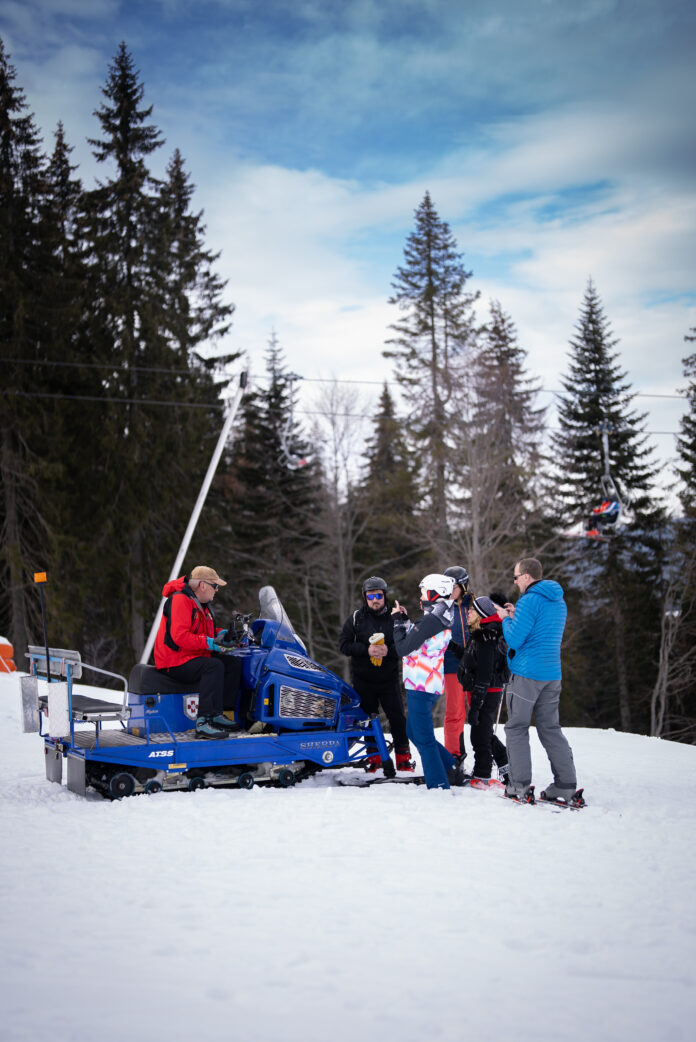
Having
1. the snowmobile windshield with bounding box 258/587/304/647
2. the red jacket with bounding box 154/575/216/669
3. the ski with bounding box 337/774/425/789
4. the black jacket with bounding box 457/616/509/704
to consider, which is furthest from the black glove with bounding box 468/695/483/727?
the red jacket with bounding box 154/575/216/669

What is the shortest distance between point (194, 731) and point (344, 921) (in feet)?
11.8

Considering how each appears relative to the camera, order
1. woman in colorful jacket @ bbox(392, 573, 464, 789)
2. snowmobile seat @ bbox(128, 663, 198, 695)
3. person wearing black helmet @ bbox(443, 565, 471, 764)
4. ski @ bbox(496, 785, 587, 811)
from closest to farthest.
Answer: ski @ bbox(496, 785, 587, 811) → woman in colorful jacket @ bbox(392, 573, 464, 789) → snowmobile seat @ bbox(128, 663, 198, 695) → person wearing black helmet @ bbox(443, 565, 471, 764)

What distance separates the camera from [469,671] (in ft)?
23.6

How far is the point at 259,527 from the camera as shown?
1227 inches

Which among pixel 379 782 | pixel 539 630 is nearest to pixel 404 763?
pixel 379 782

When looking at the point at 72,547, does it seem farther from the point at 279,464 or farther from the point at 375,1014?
the point at 375,1014

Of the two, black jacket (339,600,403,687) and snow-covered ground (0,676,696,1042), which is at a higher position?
black jacket (339,600,403,687)

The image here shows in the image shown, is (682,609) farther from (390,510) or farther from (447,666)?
(447,666)

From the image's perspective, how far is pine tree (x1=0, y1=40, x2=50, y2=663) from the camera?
22.1 m

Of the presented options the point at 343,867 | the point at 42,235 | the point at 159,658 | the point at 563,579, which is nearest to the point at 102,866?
the point at 343,867

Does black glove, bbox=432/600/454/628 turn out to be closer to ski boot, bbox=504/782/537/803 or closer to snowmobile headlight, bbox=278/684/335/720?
ski boot, bbox=504/782/537/803

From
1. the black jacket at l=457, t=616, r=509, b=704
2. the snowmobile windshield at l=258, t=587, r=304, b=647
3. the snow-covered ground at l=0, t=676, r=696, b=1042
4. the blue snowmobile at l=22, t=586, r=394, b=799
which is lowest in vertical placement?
the snow-covered ground at l=0, t=676, r=696, b=1042

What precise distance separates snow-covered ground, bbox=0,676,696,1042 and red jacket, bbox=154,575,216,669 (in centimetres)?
120

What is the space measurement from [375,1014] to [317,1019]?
199mm
